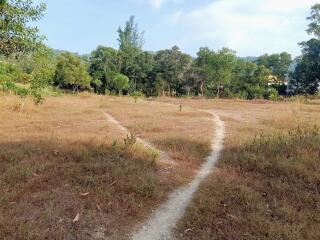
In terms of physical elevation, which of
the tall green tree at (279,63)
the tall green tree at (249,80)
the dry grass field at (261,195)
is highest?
the tall green tree at (279,63)

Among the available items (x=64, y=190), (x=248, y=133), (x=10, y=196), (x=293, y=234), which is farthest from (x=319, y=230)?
(x=248, y=133)

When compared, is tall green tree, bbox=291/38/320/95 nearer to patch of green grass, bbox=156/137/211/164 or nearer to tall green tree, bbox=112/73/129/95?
tall green tree, bbox=112/73/129/95

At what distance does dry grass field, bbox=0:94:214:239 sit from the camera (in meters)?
7.20

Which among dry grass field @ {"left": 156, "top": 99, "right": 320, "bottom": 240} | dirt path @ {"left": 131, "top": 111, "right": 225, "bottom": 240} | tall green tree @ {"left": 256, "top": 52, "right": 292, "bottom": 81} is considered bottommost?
dirt path @ {"left": 131, "top": 111, "right": 225, "bottom": 240}

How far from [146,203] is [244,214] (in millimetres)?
1954

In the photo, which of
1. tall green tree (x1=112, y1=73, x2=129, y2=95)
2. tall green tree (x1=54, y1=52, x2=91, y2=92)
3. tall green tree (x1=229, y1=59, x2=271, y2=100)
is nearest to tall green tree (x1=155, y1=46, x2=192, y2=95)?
tall green tree (x1=112, y1=73, x2=129, y2=95)

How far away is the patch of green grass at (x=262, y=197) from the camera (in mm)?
7070

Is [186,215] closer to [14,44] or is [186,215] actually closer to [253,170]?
[253,170]

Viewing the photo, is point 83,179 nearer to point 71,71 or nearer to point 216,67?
point 71,71

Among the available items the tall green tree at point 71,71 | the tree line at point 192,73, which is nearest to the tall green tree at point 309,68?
the tree line at point 192,73

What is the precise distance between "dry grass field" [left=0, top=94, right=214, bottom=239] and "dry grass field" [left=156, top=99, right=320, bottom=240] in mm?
982

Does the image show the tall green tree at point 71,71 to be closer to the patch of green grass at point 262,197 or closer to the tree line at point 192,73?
the tree line at point 192,73

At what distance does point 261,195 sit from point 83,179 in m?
3.93

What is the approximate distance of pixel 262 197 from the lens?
8.59 metres
